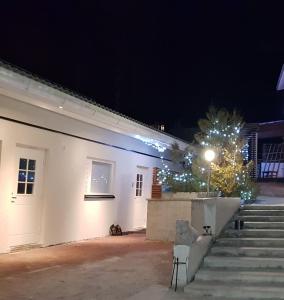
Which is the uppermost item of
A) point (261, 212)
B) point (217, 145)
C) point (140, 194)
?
point (217, 145)

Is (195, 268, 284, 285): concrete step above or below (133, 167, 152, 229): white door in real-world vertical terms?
below

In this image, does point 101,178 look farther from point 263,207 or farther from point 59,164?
point 263,207

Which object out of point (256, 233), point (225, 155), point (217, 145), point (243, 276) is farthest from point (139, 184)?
point (243, 276)

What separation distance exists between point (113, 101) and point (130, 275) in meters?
18.4

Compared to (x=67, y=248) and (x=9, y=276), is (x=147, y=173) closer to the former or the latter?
(x=67, y=248)

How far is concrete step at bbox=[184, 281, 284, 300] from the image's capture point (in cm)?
689

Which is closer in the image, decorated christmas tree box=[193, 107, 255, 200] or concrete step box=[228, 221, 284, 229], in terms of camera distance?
concrete step box=[228, 221, 284, 229]

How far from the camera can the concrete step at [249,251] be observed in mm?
8695

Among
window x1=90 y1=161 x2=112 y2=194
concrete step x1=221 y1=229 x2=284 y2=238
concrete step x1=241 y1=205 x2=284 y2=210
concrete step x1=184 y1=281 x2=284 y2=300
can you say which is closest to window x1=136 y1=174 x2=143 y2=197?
window x1=90 y1=161 x2=112 y2=194

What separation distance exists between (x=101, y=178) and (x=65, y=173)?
2.22m

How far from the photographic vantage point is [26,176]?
414 inches

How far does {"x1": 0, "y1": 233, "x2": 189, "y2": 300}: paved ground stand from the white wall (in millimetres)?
697

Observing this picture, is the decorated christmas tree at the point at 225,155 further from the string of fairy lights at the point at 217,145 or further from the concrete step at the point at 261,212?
the concrete step at the point at 261,212

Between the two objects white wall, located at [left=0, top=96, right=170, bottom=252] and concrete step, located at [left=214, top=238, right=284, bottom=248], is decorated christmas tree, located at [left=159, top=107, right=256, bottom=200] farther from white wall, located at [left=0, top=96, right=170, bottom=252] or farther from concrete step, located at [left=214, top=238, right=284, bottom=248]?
concrete step, located at [left=214, top=238, right=284, bottom=248]
